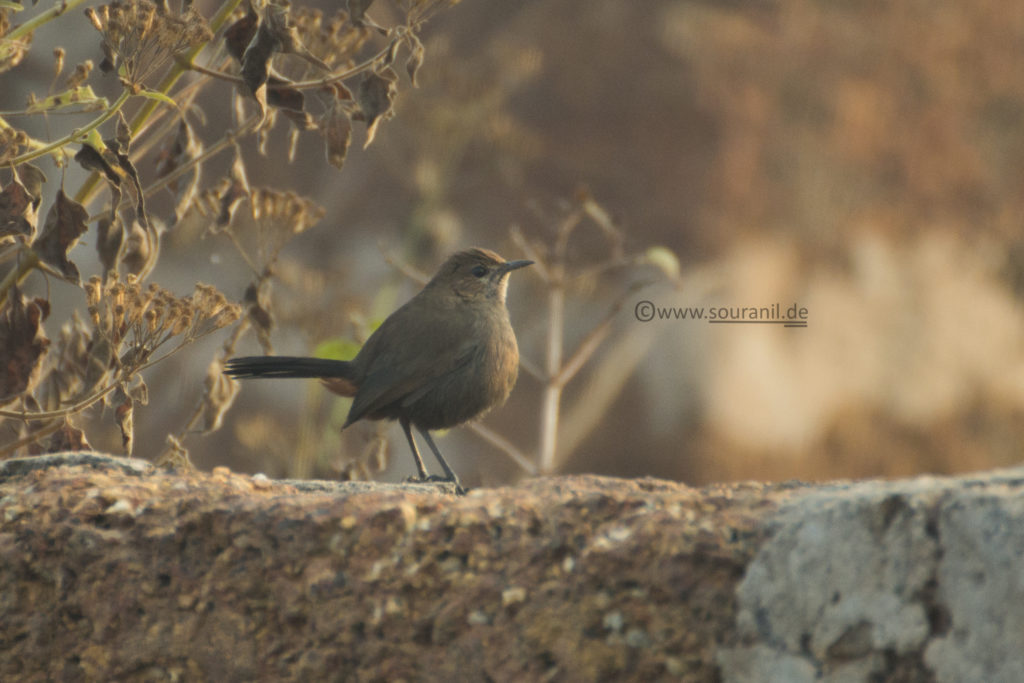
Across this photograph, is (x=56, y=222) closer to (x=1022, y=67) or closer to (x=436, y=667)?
(x=436, y=667)

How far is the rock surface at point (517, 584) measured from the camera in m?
1.71

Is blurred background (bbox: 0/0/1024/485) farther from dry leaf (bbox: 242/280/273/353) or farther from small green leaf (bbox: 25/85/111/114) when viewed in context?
small green leaf (bbox: 25/85/111/114)

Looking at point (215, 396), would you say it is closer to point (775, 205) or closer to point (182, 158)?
point (182, 158)

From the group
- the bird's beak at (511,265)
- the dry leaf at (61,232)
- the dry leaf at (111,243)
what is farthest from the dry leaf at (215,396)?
the bird's beak at (511,265)

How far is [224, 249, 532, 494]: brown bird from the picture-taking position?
4.26 m

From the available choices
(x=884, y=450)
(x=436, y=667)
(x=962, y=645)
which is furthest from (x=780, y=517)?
(x=884, y=450)

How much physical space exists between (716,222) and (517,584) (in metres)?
5.58

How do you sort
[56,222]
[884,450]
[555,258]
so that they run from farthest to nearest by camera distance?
[884,450]
[555,258]
[56,222]

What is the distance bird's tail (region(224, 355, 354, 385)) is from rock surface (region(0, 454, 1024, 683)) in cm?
157

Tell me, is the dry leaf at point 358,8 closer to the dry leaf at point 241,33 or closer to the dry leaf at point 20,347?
the dry leaf at point 241,33

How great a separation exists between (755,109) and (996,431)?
291cm

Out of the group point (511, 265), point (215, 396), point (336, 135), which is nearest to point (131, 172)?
point (336, 135)

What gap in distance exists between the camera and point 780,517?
1.88 m

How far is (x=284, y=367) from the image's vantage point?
4.11 m
